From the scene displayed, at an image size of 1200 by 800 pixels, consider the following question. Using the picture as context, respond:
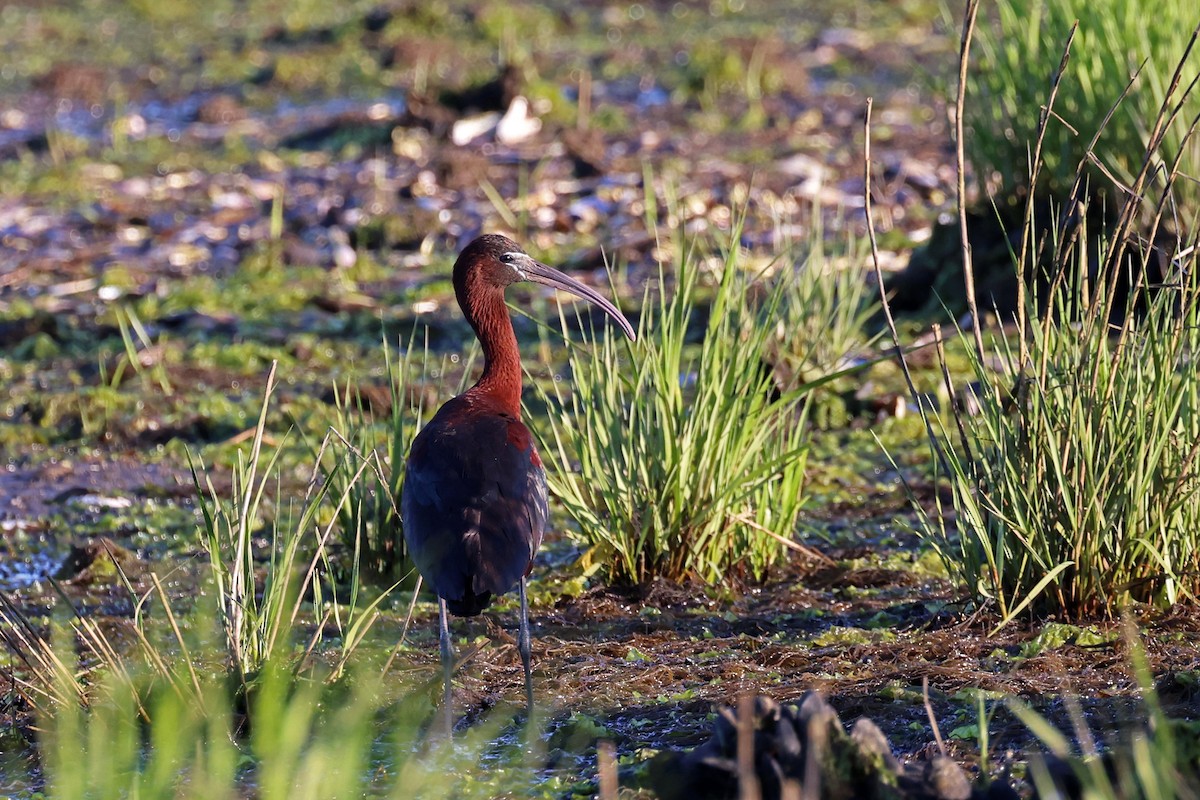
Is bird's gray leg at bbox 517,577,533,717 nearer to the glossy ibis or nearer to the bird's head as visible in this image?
the glossy ibis

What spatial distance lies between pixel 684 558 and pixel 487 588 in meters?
1.17

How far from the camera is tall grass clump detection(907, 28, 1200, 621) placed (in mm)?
3986

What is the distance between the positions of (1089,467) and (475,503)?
154 centimetres

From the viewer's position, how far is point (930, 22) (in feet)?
53.9

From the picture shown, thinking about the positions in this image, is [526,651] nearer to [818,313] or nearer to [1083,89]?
[818,313]

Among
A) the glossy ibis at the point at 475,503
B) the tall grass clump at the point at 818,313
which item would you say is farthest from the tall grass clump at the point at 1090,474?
the tall grass clump at the point at 818,313

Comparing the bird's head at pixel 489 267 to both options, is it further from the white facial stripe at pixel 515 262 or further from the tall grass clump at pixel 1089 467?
the tall grass clump at pixel 1089 467

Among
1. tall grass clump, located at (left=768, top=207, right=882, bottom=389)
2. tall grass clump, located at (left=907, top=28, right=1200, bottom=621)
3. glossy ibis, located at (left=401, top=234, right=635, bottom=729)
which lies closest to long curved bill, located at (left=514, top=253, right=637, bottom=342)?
glossy ibis, located at (left=401, top=234, right=635, bottom=729)

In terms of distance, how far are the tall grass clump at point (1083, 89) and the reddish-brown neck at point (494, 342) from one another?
257 centimetres

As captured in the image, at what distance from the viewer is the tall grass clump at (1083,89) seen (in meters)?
6.61

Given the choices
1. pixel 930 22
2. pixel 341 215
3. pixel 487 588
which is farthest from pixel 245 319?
pixel 930 22

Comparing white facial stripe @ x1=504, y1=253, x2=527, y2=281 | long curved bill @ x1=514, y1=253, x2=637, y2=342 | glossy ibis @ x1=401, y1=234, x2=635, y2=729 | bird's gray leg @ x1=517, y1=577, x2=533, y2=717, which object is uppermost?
white facial stripe @ x1=504, y1=253, x2=527, y2=281

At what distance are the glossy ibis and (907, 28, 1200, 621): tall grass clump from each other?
1.07m

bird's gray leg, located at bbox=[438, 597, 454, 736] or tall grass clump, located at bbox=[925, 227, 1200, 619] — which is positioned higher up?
tall grass clump, located at bbox=[925, 227, 1200, 619]
